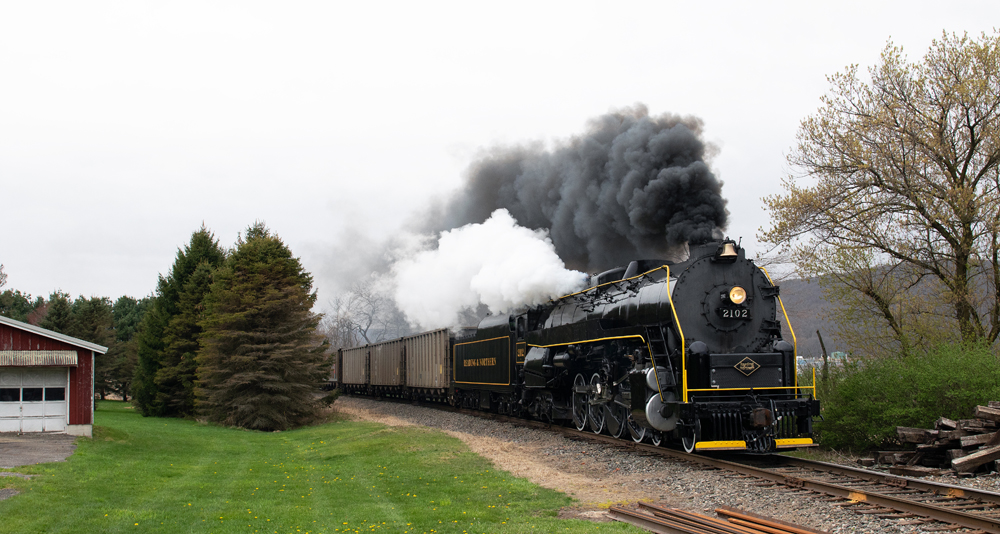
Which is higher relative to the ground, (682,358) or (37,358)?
(37,358)

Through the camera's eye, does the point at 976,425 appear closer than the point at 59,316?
Yes

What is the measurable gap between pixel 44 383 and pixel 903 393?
2032 cm

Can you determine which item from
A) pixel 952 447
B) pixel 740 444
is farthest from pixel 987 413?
pixel 740 444

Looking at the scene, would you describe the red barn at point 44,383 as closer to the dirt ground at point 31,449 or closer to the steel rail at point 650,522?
the dirt ground at point 31,449

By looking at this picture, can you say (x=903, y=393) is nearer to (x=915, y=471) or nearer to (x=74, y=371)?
(x=915, y=471)

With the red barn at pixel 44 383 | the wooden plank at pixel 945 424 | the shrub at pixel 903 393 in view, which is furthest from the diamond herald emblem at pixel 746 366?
the red barn at pixel 44 383

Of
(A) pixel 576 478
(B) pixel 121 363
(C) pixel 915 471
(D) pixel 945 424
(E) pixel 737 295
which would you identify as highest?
(E) pixel 737 295

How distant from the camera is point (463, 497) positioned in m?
10.0

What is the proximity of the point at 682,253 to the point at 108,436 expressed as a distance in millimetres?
15932

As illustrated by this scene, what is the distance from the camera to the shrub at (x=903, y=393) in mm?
12242

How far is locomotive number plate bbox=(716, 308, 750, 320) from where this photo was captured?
12.8 metres

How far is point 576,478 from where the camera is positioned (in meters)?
11.6

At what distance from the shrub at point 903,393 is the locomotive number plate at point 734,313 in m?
2.75

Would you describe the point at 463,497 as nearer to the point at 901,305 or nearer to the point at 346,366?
the point at 901,305
